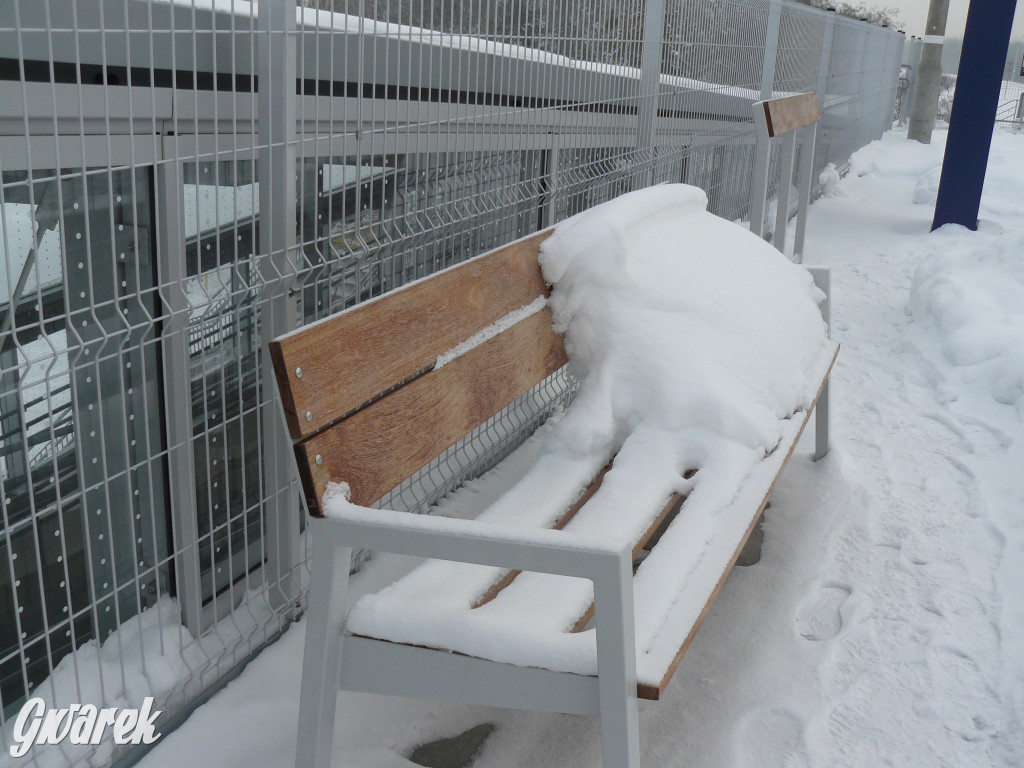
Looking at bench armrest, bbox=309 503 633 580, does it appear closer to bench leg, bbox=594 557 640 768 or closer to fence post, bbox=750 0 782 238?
bench leg, bbox=594 557 640 768

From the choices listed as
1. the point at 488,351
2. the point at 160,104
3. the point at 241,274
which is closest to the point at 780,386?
the point at 488,351

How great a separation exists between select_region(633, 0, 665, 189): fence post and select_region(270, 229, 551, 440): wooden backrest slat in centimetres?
219

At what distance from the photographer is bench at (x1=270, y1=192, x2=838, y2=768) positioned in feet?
5.09

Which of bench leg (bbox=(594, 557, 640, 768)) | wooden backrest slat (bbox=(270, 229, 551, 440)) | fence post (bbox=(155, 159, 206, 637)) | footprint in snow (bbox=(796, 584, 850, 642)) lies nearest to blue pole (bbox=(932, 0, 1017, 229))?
footprint in snow (bbox=(796, 584, 850, 642))

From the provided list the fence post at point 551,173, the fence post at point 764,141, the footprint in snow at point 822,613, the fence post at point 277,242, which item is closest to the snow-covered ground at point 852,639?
the footprint in snow at point 822,613

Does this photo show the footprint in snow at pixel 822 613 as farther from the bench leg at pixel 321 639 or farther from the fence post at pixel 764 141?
the fence post at pixel 764 141

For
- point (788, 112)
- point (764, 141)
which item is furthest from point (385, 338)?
point (788, 112)

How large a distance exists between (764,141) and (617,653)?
3911mm

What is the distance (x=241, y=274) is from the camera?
2.31m

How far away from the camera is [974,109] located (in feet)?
26.2

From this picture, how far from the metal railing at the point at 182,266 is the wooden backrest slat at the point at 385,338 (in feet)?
1.21

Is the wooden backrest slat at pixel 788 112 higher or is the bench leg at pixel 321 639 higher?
the wooden backrest slat at pixel 788 112

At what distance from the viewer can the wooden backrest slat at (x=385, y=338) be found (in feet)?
5.26

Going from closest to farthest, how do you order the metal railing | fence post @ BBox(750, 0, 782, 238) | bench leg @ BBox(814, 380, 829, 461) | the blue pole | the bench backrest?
the bench backrest
the metal railing
bench leg @ BBox(814, 380, 829, 461)
fence post @ BBox(750, 0, 782, 238)
the blue pole
